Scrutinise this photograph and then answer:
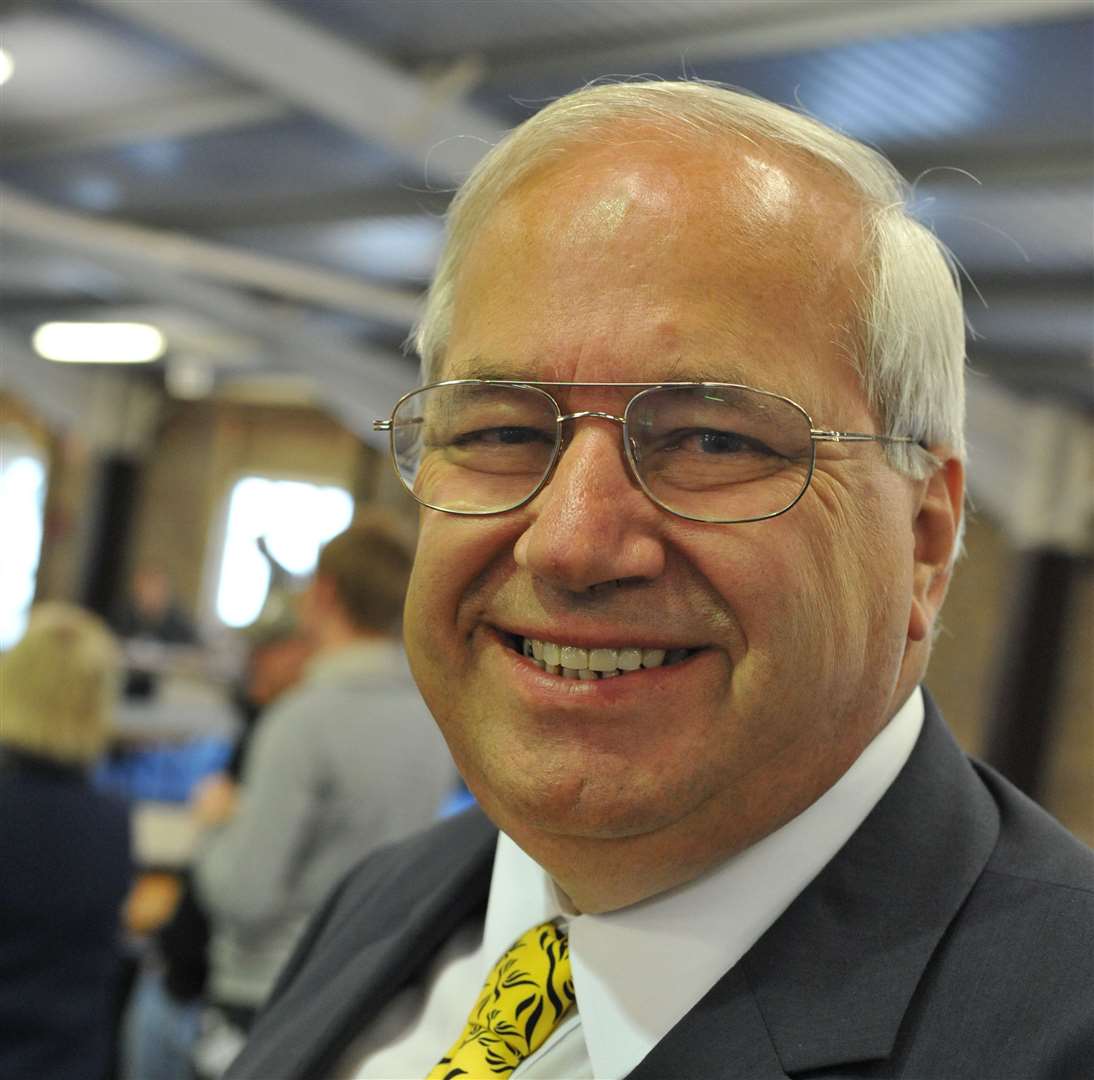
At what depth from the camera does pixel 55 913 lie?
3.46 meters

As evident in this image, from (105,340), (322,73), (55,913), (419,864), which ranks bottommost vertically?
(55,913)

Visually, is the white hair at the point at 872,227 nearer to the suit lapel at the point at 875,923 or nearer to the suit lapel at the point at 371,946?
the suit lapel at the point at 875,923

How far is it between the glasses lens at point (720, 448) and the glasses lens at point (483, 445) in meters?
0.09

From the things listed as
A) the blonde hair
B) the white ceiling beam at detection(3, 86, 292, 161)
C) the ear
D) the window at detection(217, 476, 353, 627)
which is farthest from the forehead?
the window at detection(217, 476, 353, 627)

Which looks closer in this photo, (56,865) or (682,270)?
(682,270)

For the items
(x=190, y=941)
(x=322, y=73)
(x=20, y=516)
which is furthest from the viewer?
(x=20, y=516)

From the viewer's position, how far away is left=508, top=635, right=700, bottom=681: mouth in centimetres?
116

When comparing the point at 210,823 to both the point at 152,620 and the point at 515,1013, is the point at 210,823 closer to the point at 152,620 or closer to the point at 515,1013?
the point at 515,1013

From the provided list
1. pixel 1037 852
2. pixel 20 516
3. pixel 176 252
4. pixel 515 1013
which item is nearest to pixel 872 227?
pixel 1037 852

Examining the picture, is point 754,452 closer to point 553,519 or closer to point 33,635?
point 553,519

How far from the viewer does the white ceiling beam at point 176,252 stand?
27.4ft

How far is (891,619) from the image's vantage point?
1.20 metres

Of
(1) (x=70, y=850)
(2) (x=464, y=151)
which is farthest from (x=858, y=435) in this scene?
(2) (x=464, y=151)

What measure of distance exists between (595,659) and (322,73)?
15.6 ft
